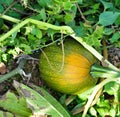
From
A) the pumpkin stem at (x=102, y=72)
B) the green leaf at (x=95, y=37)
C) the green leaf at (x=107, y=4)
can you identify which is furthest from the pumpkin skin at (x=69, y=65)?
the green leaf at (x=107, y=4)

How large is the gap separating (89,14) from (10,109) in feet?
→ 2.04

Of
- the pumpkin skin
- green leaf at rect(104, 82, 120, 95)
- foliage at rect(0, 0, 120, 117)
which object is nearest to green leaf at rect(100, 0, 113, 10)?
foliage at rect(0, 0, 120, 117)

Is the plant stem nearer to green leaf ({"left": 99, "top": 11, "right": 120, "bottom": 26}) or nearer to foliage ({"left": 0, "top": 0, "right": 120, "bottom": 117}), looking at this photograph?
foliage ({"left": 0, "top": 0, "right": 120, "bottom": 117})

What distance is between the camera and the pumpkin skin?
1.98 meters

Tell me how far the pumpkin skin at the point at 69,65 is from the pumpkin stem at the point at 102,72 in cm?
3

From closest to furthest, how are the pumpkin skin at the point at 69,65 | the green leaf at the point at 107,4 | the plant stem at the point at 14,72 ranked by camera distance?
the green leaf at the point at 107,4, the pumpkin skin at the point at 69,65, the plant stem at the point at 14,72

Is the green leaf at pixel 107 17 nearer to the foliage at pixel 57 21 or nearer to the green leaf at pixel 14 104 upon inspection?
the foliage at pixel 57 21

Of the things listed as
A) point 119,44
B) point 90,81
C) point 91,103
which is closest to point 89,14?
point 119,44

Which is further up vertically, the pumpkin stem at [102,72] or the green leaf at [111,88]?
the pumpkin stem at [102,72]

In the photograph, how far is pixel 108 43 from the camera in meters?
2.14

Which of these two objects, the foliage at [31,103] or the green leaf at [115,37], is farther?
the foliage at [31,103]

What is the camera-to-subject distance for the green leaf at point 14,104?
6.72 feet

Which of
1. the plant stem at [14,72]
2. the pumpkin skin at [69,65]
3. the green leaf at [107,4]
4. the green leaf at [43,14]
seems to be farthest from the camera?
the plant stem at [14,72]

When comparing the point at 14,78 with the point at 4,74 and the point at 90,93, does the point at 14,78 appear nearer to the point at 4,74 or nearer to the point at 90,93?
the point at 4,74
